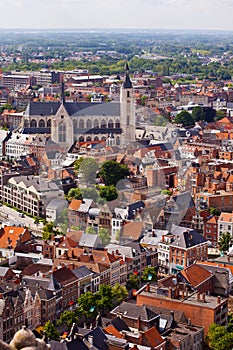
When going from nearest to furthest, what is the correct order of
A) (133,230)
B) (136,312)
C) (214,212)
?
(136,312) → (133,230) → (214,212)

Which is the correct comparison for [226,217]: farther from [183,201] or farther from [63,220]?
[63,220]

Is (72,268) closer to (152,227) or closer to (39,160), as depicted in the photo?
(152,227)

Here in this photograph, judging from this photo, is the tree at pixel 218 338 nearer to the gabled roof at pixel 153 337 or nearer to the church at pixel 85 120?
the gabled roof at pixel 153 337

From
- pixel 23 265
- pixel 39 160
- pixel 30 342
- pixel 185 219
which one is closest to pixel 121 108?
pixel 39 160

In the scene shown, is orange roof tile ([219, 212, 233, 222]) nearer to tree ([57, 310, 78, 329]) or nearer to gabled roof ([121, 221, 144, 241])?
gabled roof ([121, 221, 144, 241])

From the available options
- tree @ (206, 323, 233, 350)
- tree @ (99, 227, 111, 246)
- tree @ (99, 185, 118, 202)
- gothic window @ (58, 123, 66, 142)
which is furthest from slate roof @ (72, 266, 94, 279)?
gothic window @ (58, 123, 66, 142)

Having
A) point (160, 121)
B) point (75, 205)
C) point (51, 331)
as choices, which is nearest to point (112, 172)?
point (75, 205)
